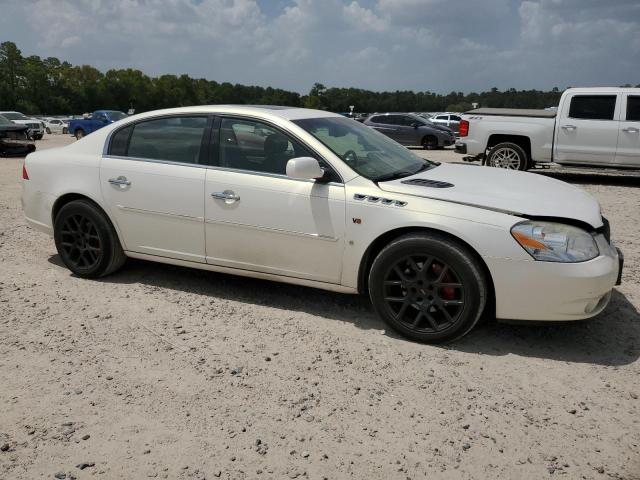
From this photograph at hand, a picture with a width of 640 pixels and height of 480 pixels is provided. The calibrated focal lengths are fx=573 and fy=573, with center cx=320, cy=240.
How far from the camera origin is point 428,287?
3.70 metres

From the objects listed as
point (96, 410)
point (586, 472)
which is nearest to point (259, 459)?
point (96, 410)

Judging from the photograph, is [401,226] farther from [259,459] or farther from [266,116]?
[259,459]

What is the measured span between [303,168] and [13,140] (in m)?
16.6

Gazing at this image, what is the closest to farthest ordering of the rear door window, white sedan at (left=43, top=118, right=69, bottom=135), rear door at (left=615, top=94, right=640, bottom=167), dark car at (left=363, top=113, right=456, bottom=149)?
the rear door window
rear door at (left=615, top=94, right=640, bottom=167)
dark car at (left=363, top=113, right=456, bottom=149)
white sedan at (left=43, top=118, right=69, bottom=135)

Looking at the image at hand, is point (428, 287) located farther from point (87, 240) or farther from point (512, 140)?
point (512, 140)

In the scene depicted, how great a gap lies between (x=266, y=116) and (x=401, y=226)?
55.4 inches

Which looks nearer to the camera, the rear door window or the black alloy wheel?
the rear door window

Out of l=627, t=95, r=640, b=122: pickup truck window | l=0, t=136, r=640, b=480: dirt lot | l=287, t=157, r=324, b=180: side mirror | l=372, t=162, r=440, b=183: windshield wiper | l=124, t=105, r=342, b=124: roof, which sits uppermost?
l=627, t=95, r=640, b=122: pickup truck window

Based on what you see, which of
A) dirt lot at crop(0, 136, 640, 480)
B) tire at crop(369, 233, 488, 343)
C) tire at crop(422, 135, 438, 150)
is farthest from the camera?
tire at crop(422, 135, 438, 150)

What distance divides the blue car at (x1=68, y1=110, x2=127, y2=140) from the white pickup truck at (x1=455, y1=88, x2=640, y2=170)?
61.8 ft

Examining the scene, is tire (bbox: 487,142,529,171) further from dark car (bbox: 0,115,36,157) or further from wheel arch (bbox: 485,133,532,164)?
dark car (bbox: 0,115,36,157)

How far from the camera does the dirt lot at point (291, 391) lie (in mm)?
2623

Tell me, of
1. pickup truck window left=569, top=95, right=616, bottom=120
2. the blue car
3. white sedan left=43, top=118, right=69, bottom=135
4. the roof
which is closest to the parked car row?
the blue car

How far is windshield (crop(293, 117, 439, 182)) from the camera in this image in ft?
13.7
